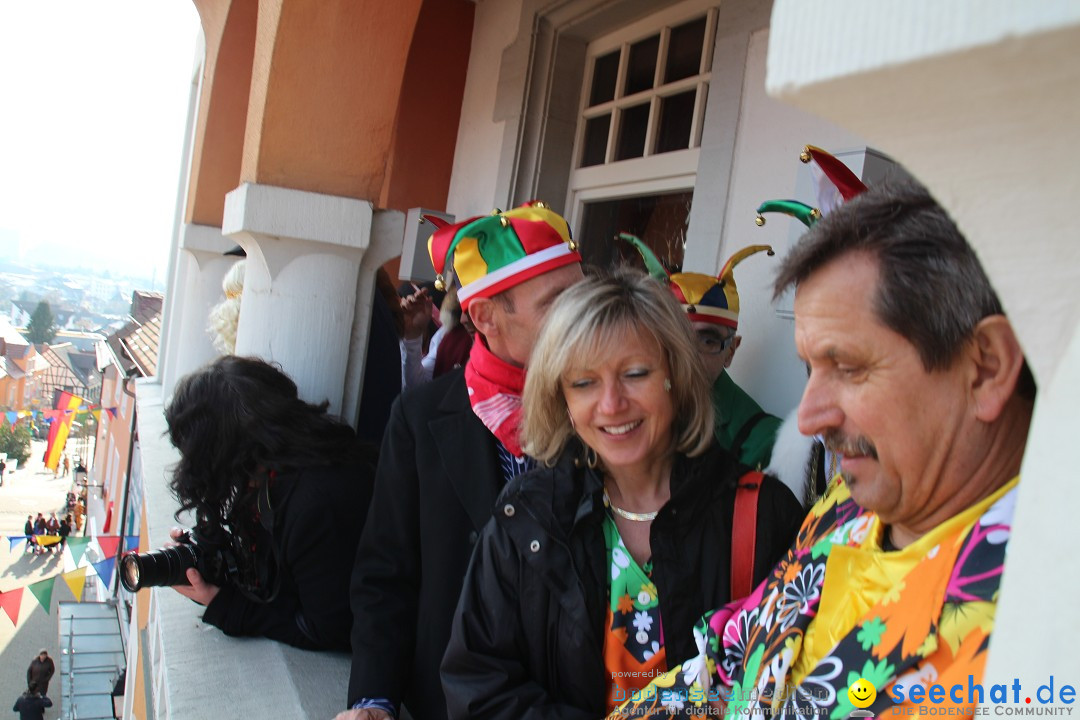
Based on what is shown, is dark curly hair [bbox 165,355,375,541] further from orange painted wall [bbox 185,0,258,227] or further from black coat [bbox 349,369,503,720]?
orange painted wall [bbox 185,0,258,227]

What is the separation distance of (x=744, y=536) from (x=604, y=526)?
0.27 m

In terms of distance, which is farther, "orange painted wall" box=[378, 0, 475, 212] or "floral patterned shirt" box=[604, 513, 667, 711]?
"orange painted wall" box=[378, 0, 475, 212]

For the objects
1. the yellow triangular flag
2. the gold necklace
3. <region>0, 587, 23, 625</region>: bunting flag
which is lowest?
<region>0, 587, 23, 625</region>: bunting flag

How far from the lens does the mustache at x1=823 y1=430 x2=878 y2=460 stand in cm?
103

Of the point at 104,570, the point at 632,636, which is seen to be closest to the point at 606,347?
the point at 632,636

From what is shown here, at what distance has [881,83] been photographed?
0.52 m

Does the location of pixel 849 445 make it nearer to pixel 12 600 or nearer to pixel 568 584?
pixel 568 584

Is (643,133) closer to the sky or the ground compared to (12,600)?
closer to the sky

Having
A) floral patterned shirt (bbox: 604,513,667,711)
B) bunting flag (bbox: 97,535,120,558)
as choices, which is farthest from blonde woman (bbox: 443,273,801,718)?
bunting flag (bbox: 97,535,120,558)

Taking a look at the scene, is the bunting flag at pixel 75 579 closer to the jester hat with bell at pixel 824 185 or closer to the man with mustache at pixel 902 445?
the jester hat with bell at pixel 824 185

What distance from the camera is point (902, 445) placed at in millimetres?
985

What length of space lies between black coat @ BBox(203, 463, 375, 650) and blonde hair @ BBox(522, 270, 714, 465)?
3.25 ft

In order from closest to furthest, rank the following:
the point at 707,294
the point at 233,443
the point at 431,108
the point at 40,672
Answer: the point at 233,443 → the point at 707,294 → the point at 431,108 → the point at 40,672

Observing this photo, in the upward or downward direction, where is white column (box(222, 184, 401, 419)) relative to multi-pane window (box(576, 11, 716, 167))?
downward
